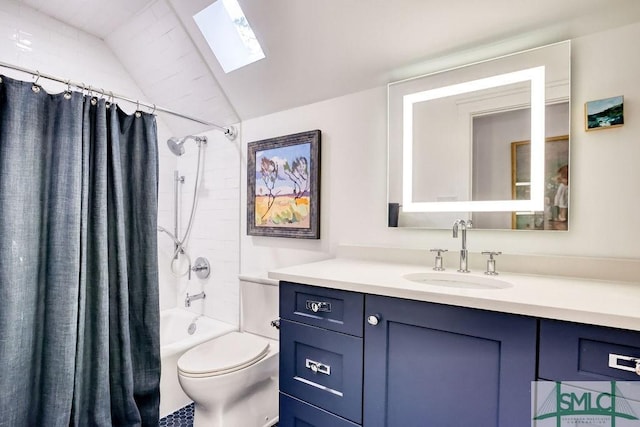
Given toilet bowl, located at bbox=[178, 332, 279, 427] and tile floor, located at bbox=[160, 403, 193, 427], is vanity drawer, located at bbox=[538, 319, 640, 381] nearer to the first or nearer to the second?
toilet bowl, located at bbox=[178, 332, 279, 427]

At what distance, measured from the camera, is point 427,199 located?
1567mm

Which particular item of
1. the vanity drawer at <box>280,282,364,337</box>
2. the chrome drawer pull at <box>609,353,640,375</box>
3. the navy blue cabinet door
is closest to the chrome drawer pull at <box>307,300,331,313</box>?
the vanity drawer at <box>280,282,364,337</box>

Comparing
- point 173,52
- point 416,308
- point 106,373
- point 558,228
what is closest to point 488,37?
point 558,228

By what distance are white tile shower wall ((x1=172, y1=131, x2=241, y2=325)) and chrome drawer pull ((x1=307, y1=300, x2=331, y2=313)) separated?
1227 mm

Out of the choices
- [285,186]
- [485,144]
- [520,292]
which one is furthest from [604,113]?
[285,186]

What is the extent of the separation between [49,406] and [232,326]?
1.13 meters

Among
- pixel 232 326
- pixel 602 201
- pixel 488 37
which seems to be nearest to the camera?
pixel 602 201

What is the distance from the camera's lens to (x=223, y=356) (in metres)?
1.65

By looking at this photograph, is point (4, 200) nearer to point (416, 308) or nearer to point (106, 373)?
point (106, 373)

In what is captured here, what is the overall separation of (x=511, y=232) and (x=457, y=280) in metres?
0.33

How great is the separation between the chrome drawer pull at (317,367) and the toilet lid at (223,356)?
52 cm

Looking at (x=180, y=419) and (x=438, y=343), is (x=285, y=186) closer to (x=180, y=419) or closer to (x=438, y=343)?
(x=438, y=343)

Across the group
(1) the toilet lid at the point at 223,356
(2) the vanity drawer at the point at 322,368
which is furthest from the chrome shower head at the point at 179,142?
(2) the vanity drawer at the point at 322,368

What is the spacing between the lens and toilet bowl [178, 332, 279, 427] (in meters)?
1.49
